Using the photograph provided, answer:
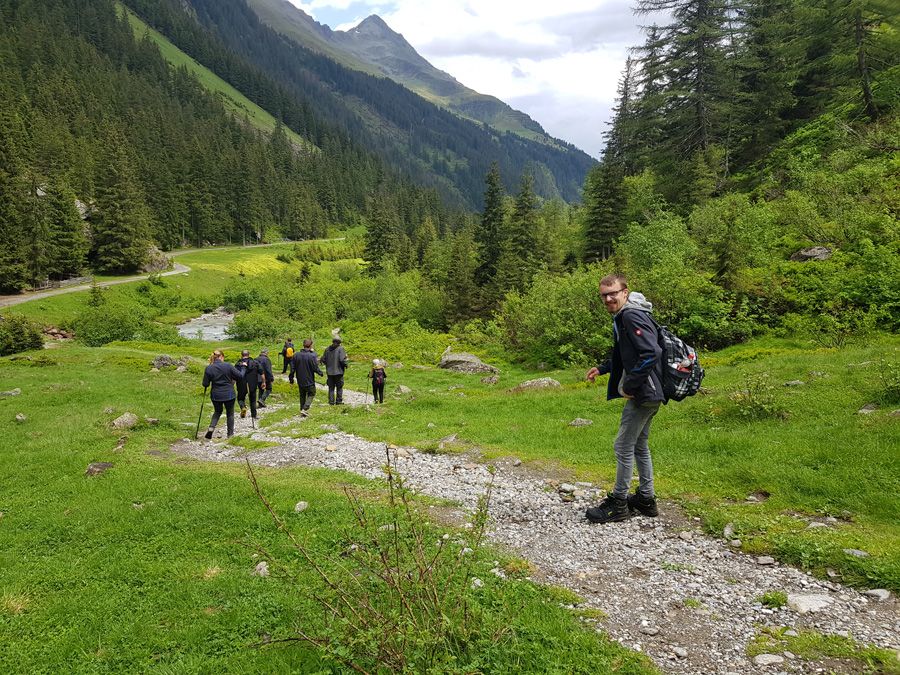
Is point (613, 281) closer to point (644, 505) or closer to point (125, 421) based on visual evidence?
point (644, 505)

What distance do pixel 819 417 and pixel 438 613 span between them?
33.4 feet

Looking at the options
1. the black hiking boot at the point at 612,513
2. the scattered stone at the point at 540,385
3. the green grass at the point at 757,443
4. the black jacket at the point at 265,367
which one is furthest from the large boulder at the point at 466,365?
the black hiking boot at the point at 612,513

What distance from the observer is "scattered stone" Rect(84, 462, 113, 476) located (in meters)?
10.4

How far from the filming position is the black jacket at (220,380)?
1412cm

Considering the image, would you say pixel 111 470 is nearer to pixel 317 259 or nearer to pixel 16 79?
pixel 317 259

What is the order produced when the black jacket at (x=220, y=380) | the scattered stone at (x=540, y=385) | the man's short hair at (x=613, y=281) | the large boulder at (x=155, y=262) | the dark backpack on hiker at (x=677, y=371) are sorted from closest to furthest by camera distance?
1. the dark backpack on hiker at (x=677, y=371)
2. the man's short hair at (x=613, y=281)
3. the black jacket at (x=220, y=380)
4. the scattered stone at (x=540, y=385)
5. the large boulder at (x=155, y=262)

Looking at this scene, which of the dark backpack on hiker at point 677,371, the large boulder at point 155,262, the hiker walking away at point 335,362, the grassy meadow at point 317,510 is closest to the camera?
the grassy meadow at point 317,510

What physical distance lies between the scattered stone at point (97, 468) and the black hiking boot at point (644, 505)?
11.6m

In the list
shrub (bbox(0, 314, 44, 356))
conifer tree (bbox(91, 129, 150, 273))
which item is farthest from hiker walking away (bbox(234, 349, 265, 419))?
conifer tree (bbox(91, 129, 150, 273))

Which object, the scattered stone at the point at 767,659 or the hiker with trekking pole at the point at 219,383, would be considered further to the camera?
the hiker with trekking pole at the point at 219,383

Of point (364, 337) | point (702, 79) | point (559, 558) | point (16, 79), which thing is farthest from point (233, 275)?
point (559, 558)

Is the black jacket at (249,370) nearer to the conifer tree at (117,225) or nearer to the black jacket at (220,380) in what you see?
the black jacket at (220,380)

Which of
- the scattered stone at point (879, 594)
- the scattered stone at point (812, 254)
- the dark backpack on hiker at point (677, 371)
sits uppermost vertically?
the scattered stone at point (812, 254)

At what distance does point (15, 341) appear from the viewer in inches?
1262
